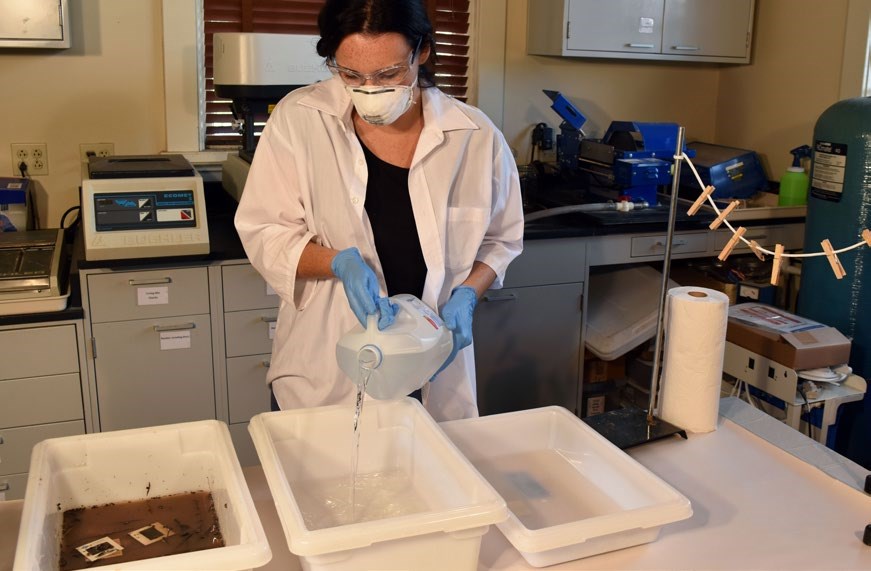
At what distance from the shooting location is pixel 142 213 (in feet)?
8.07

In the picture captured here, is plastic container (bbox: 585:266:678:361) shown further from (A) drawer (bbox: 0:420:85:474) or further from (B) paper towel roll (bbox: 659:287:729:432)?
(A) drawer (bbox: 0:420:85:474)

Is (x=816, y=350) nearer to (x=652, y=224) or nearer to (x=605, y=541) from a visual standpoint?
(x=652, y=224)

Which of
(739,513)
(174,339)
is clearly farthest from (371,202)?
(174,339)

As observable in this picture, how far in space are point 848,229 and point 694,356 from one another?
4.11 feet

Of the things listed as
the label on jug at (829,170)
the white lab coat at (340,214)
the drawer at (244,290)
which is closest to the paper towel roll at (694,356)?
the white lab coat at (340,214)

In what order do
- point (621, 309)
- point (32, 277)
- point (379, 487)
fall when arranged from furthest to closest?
point (621, 309) → point (32, 277) → point (379, 487)

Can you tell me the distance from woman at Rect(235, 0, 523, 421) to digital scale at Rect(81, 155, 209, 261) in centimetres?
84

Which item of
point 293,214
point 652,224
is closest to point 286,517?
point 293,214

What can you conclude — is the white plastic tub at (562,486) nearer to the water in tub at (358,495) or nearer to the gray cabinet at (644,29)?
the water in tub at (358,495)

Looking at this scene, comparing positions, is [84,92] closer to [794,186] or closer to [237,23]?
[237,23]

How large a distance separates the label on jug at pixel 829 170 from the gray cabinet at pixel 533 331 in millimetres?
760

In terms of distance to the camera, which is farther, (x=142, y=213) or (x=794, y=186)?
(x=794, y=186)

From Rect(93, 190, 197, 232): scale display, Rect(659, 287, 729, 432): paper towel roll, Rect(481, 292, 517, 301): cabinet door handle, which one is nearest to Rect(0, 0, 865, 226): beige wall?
Rect(93, 190, 197, 232): scale display

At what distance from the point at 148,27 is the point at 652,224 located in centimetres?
185
